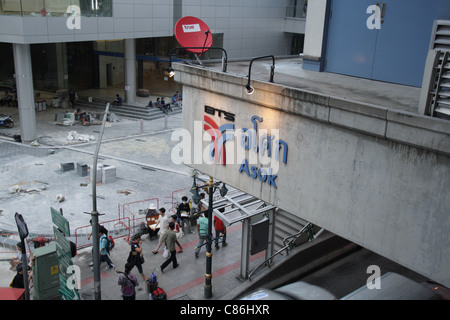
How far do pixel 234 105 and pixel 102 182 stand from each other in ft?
42.8

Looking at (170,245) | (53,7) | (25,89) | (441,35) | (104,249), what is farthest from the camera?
(53,7)

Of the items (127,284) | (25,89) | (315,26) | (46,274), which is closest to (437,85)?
(315,26)

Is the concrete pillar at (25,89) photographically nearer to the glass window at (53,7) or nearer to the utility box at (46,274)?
the glass window at (53,7)

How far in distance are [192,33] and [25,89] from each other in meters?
19.0

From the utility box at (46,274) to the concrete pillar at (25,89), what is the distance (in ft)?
56.1

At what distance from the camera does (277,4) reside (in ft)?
155

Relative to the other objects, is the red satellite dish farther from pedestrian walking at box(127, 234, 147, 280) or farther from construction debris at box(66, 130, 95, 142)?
construction debris at box(66, 130, 95, 142)

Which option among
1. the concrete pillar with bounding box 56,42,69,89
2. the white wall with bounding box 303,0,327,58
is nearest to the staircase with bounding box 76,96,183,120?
the concrete pillar with bounding box 56,42,69,89

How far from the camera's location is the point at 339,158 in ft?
30.1

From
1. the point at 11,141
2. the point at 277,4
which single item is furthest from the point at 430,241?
the point at 277,4

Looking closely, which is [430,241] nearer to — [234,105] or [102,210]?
[234,105]

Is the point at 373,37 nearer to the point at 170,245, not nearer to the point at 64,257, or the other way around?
the point at 170,245
